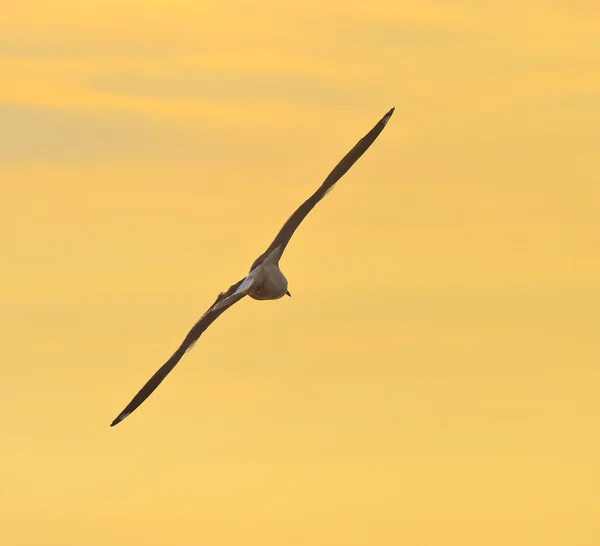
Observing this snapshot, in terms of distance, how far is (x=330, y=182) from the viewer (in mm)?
33281

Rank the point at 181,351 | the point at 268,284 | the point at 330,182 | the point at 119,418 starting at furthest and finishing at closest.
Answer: the point at 181,351, the point at 119,418, the point at 268,284, the point at 330,182

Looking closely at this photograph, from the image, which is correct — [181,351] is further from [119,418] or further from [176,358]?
[119,418]

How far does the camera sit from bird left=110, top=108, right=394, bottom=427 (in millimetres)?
33312

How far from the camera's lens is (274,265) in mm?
34344

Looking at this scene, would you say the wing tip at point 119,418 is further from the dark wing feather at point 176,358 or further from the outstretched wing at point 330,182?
the outstretched wing at point 330,182

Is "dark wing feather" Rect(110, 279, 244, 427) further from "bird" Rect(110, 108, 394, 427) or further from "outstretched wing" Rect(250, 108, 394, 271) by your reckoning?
"outstretched wing" Rect(250, 108, 394, 271)

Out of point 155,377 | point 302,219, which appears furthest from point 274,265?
point 155,377

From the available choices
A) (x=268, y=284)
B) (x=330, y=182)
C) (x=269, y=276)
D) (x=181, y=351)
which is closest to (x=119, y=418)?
(x=181, y=351)

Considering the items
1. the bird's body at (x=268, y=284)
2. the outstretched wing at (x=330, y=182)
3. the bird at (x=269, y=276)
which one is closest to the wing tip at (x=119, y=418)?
the bird at (x=269, y=276)

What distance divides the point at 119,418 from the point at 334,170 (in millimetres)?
8806

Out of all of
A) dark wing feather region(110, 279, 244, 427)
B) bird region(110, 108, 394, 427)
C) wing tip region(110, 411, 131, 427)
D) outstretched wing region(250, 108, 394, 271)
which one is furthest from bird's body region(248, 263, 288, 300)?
wing tip region(110, 411, 131, 427)

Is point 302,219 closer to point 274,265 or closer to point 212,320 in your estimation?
point 274,265

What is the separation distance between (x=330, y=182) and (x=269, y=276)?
9.91 ft

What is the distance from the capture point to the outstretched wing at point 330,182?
33.2 meters
